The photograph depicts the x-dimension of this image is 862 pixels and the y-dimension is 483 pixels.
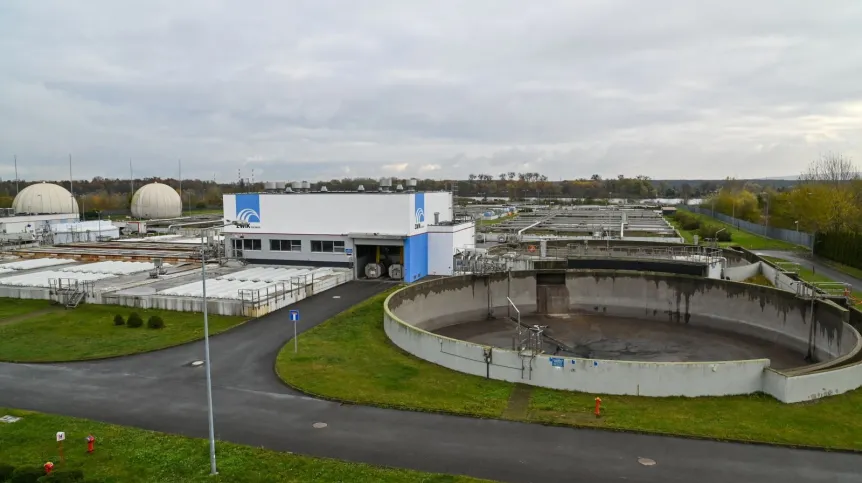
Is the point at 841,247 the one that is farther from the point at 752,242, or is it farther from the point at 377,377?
the point at 377,377

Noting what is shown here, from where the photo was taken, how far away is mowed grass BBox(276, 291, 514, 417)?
20.3 meters

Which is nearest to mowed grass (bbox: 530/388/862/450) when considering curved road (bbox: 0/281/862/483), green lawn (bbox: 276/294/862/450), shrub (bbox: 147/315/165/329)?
green lawn (bbox: 276/294/862/450)

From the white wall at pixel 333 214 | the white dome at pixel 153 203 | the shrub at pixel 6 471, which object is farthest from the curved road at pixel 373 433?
the white dome at pixel 153 203

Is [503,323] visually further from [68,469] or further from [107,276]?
[107,276]

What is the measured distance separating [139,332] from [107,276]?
1718 centimetres

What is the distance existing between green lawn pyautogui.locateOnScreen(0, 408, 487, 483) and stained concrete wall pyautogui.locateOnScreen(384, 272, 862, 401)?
8036 millimetres

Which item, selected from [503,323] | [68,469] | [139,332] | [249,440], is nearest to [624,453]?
[249,440]

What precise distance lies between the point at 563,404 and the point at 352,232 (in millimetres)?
28407

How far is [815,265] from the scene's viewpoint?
168ft

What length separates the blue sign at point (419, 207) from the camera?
4534 cm

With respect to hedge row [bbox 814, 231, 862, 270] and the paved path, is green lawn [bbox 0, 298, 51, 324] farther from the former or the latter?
hedge row [bbox 814, 231, 862, 270]

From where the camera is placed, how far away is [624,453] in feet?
54.1

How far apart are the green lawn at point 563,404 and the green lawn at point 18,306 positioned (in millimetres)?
19781

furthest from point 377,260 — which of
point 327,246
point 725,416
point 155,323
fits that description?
point 725,416
